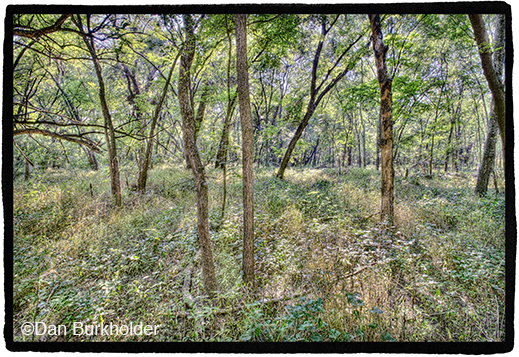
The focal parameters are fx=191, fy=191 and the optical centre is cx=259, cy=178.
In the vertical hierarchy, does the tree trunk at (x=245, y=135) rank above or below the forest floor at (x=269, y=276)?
above

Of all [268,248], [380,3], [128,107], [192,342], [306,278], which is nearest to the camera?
[192,342]

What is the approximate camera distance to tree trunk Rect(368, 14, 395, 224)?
3.50 metres

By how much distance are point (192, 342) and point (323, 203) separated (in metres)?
4.07

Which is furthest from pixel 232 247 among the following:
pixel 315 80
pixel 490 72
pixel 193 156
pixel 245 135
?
pixel 315 80

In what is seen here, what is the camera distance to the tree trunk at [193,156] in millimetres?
2172

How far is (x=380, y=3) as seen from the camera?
1.94 m

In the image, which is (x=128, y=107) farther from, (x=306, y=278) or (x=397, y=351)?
(x=397, y=351)

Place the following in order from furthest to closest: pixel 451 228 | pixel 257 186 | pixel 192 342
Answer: pixel 257 186, pixel 451 228, pixel 192 342

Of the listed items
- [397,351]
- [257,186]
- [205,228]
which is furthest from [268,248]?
[257,186]

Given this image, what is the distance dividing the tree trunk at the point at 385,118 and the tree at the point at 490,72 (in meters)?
1.44

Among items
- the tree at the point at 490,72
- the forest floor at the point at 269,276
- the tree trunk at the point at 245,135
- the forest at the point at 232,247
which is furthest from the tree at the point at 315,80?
the tree trunk at the point at 245,135

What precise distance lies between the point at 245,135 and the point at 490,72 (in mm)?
2724

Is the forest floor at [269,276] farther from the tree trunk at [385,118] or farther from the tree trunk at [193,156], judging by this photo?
the tree trunk at [385,118]

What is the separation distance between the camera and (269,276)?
2.58m
